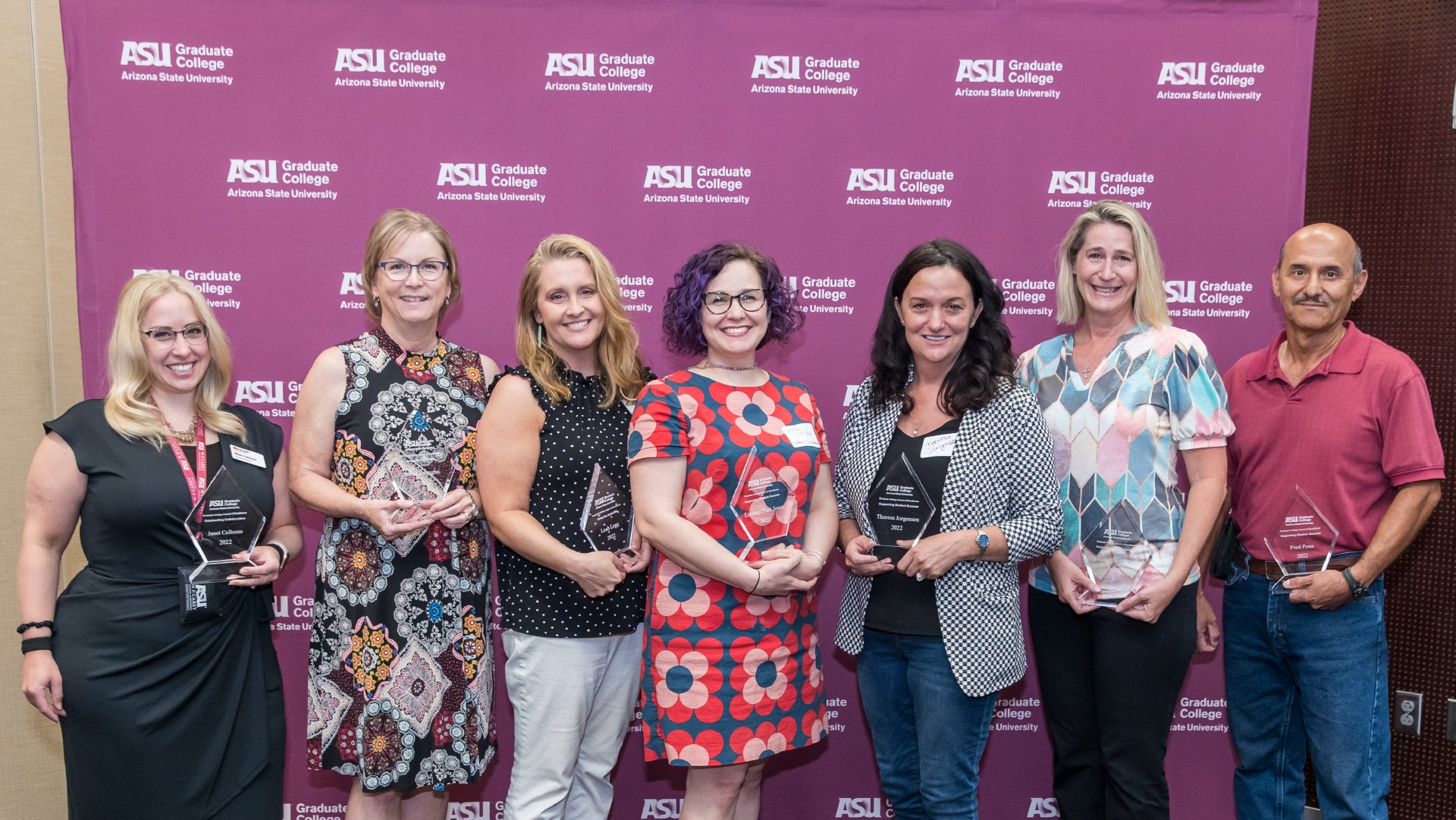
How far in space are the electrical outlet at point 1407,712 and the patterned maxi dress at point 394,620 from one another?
323 cm

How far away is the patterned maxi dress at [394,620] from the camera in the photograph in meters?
2.24

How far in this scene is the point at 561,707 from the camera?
7.22ft

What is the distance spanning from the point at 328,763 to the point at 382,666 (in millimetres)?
297

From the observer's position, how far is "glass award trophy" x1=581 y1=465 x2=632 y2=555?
2170 millimetres

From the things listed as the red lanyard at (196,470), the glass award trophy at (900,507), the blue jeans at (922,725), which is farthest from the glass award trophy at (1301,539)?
the red lanyard at (196,470)

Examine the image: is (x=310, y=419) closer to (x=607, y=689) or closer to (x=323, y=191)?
(x=607, y=689)

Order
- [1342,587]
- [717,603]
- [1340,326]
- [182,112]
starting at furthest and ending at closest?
[182,112] < [1340,326] < [1342,587] < [717,603]

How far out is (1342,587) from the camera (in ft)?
8.04

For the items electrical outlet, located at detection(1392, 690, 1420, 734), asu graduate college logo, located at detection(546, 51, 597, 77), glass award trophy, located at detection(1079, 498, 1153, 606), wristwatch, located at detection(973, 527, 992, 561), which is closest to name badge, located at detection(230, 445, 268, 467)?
asu graduate college logo, located at detection(546, 51, 597, 77)

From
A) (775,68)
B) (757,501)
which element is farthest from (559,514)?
(775,68)

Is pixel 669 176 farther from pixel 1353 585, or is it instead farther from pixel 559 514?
pixel 1353 585

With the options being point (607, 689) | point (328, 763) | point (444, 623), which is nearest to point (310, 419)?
point (444, 623)

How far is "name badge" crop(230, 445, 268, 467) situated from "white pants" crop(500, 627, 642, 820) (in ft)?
2.50

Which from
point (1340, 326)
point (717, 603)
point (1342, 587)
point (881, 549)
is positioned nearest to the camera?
point (717, 603)
